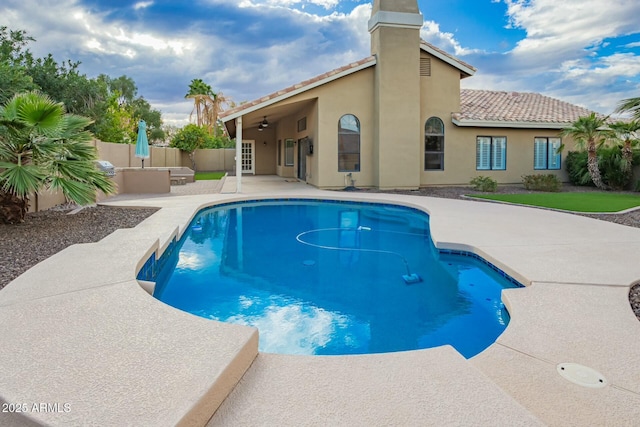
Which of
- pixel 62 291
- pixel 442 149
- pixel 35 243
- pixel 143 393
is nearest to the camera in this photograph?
pixel 143 393

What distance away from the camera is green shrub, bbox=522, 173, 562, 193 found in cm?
1691

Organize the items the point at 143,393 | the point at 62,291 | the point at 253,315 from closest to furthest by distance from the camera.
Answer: the point at 143,393 → the point at 62,291 → the point at 253,315

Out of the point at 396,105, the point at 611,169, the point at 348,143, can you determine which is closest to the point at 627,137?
the point at 611,169

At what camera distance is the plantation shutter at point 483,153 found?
18484 millimetres

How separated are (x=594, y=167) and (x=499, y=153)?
12.3ft

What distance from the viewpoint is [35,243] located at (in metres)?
6.75

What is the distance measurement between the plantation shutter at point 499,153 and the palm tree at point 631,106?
5.65 m

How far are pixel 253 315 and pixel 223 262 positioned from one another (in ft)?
8.52

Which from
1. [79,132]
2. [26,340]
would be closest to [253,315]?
[26,340]

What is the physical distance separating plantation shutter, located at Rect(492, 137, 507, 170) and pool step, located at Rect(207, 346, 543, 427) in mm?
17637

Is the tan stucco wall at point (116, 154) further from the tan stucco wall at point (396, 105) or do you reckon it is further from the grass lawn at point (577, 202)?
the grass lawn at point (577, 202)

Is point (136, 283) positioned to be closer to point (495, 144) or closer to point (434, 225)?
point (434, 225)

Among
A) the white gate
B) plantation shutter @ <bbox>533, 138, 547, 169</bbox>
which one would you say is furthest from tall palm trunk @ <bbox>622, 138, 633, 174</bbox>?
the white gate

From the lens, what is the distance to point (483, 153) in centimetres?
1861
